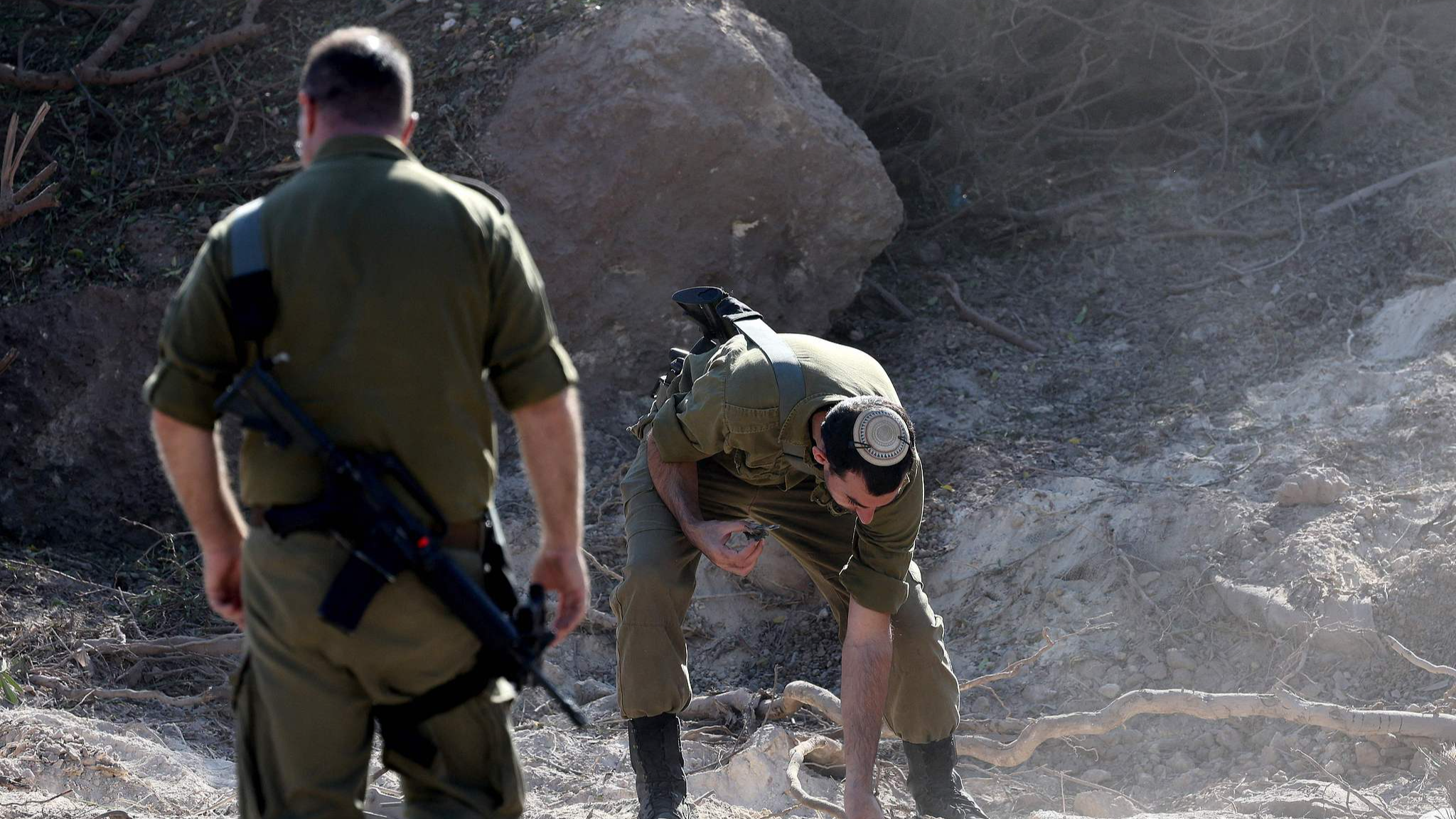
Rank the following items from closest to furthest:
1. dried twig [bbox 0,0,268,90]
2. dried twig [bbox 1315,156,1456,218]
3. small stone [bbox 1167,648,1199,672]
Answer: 1. small stone [bbox 1167,648,1199,672]
2. dried twig [bbox 0,0,268,90]
3. dried twig [bbox 1315,156,1456,218]

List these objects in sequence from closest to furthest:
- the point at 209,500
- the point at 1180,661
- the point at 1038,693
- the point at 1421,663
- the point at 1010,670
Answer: the point at 209,500 → the point at 1421,663 → the point at 1010,670 → the point at 1180,661 → the point at 1038,693

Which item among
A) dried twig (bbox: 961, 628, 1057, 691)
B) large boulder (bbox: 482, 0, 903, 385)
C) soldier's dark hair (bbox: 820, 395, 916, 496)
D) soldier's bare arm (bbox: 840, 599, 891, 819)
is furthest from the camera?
→ large boulder (bbox: 482, 0, 903, 385)

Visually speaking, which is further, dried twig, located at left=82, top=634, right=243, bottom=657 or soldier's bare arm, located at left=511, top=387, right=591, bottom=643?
dried twig, located at left=82, top=634, right=243, bottom=657

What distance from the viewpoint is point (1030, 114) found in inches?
290

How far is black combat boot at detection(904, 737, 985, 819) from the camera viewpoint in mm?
3307

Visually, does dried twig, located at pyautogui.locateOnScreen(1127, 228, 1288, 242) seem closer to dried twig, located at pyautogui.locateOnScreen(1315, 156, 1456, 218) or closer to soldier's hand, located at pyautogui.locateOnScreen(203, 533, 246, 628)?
dried twig, located at pyautogui.locateOnScreen(1315, 156, 1456, 218)

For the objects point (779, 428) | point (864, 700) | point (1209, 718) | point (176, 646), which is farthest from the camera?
point (176, 646)

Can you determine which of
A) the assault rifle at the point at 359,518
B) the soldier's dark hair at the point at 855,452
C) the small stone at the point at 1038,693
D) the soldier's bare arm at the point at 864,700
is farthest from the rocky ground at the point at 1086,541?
the assault rifle at the point at 359,518

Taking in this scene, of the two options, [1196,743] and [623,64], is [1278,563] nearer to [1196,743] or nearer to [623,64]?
[1196,743]

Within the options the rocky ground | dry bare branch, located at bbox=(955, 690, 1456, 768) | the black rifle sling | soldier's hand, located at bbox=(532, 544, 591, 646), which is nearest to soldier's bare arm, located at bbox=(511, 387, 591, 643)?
soldier's hand, located at bbox=(532, 544, 591, 646)

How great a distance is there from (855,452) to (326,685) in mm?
1263

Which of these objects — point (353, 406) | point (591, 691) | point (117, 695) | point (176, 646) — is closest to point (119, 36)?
point (176, 646)

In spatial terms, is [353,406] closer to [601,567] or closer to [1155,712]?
[1155,712]

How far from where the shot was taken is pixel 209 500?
6.79 feet
